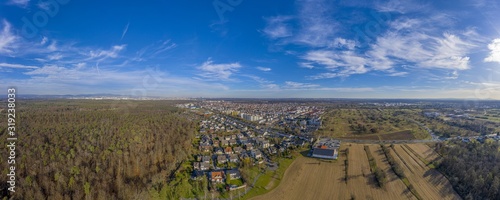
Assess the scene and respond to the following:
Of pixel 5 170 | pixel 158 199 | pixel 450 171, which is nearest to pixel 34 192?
pixel 5 170

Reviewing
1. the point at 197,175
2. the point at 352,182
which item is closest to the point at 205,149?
the point at 197,175

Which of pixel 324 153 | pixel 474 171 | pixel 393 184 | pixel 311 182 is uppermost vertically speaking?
pixel 474 171

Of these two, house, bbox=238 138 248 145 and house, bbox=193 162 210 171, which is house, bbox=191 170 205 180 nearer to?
house, bbox=193 162 210 171

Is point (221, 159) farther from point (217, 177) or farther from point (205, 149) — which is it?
point (217, 177)

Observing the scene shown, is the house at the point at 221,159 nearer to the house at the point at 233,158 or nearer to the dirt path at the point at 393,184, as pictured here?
the house at the point at 233,158

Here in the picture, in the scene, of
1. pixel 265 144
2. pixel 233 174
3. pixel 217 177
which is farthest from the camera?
pixel 265 144

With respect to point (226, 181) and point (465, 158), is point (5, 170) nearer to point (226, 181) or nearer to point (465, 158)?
point (226, 181)
